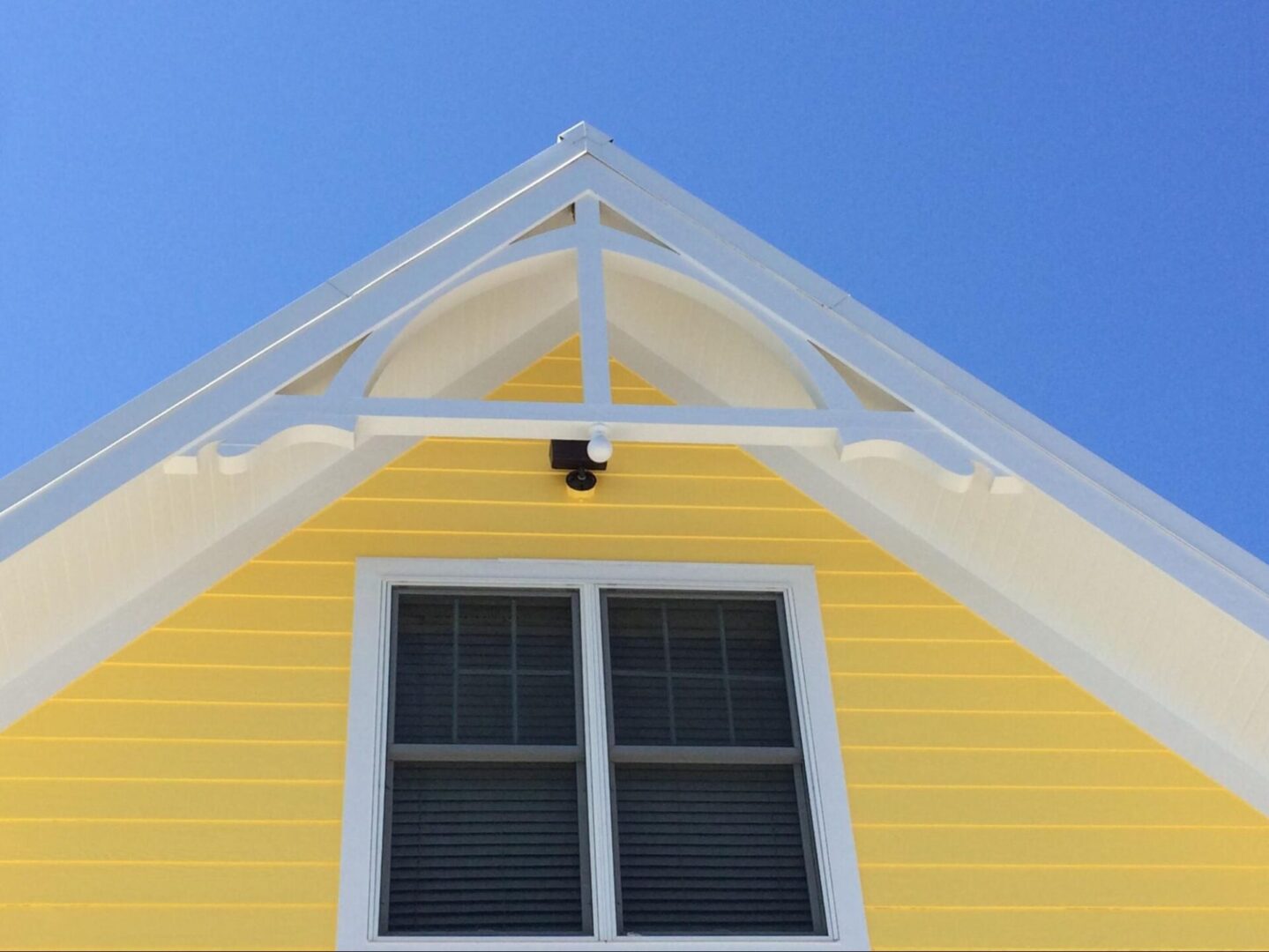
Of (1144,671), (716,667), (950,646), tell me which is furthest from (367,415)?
(1144,671)

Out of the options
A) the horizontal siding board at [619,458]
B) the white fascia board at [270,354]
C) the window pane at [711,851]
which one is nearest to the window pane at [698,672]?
the window pane at [711,851]

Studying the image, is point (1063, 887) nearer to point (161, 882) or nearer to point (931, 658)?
point (931, 658)

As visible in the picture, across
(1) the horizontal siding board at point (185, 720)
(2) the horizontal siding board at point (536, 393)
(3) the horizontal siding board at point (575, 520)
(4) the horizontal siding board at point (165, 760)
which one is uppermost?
(2) the horizontal siding board at point (536, 393)

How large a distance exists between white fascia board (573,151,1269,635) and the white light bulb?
95 centimetres

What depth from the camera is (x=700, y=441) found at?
5.79 meters

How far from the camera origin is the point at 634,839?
5727 mm

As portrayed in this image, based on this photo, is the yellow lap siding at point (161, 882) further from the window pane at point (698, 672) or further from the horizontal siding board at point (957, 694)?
the horizontal siding board at point (957, 694)

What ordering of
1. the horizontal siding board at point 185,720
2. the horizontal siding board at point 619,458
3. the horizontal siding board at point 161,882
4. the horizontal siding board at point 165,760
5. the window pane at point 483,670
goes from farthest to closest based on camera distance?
the horizontal siding board at point 619,458, the window pane at point 483,670, the horizontal siding board at point 185,720, the horizontal siding board at point 165,760, the horizontal siding board at point 161,882

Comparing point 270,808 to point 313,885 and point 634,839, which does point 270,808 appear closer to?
point 313,885

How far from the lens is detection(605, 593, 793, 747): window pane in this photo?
606cm

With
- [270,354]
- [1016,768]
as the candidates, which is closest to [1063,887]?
[1016,768]

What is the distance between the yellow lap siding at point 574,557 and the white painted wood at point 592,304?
3.15ft

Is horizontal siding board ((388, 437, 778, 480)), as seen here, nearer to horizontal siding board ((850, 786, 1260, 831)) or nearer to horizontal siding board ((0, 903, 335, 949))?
horizontal siding board ((850, 786, 1260, 831))

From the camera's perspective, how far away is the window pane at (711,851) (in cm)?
556
